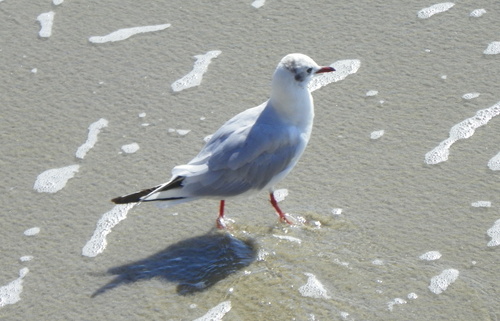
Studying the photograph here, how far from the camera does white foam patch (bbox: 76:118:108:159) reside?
15.7ft

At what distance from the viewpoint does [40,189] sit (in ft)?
14.9

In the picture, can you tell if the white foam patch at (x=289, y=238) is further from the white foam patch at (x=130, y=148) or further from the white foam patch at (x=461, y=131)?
the white foam patch at (x=130, y=148)

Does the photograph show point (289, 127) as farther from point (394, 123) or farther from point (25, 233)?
point (25, 233)

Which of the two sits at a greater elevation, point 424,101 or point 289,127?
point 289,127

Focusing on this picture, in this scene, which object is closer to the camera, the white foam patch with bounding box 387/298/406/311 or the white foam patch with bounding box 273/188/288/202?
the white foam patch with bounding box 387/298/406/311

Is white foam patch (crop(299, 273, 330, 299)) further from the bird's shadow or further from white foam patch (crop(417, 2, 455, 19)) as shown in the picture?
white foam patch (crop(417, 2, 455, 19))

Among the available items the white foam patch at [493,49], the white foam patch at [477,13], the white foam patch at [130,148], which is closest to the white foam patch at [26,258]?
the white foam patch at [130,148]

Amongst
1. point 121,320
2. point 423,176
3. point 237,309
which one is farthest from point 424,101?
point 121,320

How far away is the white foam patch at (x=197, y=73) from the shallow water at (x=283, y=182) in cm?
4

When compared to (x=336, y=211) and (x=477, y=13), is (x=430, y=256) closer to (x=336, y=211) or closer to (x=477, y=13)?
(x=336, y=211)

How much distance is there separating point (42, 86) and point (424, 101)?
7.68 ft

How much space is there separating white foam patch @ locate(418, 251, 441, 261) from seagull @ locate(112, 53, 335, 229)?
691mm

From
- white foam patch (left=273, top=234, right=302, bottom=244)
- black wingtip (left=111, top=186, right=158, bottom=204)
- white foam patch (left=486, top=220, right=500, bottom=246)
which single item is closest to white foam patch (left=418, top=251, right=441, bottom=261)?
white foam patch (left=486, top=220, right=500, bottom=246)

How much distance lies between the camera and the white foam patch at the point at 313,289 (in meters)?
3.70
